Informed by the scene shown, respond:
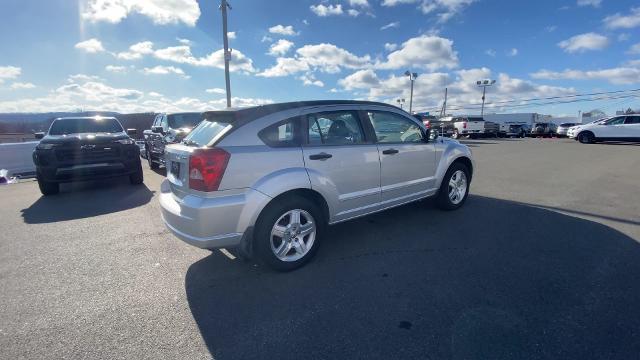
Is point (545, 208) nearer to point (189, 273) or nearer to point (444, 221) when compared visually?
point (444, 221)

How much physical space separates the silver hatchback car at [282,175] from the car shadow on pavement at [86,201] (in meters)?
3.16

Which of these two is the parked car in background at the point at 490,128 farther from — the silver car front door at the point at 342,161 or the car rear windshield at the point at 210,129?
the car rear windshield at the point at 210,129

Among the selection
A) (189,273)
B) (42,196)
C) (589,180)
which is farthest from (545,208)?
(42,196)

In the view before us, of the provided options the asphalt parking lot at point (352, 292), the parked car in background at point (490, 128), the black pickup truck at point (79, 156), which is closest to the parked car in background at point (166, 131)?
the black pickup truck at point (79, 156)

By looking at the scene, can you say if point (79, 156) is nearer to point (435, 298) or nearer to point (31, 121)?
point (435, 298)

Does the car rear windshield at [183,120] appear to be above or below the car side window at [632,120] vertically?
below

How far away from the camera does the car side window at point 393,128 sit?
4234 millimetres

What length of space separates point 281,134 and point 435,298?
2.10 metres

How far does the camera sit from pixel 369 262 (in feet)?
11.8

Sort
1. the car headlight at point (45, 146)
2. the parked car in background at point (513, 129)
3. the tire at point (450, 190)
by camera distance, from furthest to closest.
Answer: the parked car in background at point (513, 129) → the car headlight at point (45, 146) → the tire at point (450, 190)

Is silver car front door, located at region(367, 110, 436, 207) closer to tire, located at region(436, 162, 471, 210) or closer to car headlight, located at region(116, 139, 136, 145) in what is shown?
tire, located at region(436, 162, 471, 210)

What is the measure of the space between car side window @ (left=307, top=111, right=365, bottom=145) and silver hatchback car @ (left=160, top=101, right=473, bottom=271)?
1 cm

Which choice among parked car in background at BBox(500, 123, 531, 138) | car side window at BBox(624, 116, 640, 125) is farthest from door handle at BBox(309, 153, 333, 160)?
parked car in background at BBox(500, 123, 531, 138)

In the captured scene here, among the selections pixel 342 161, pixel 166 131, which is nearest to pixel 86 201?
pixel 166 131
